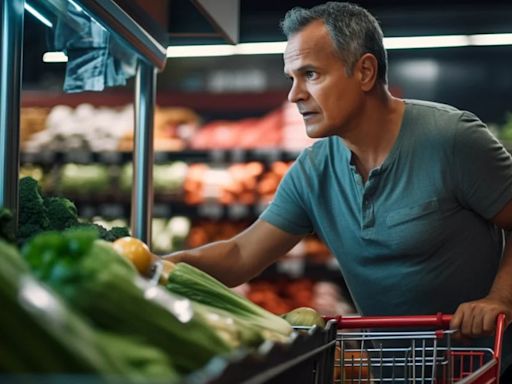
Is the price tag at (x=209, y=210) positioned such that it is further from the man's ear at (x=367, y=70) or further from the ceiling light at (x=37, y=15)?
the ceiling light at (x=37, y=15)

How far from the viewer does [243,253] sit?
3.14 metres

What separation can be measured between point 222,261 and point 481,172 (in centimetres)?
80

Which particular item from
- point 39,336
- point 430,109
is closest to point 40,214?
point 39,336

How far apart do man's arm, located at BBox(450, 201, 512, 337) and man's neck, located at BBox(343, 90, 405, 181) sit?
0.39 metres

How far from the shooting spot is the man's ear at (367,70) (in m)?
3.08

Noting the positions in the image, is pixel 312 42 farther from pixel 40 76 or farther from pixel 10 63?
pixel 10 63

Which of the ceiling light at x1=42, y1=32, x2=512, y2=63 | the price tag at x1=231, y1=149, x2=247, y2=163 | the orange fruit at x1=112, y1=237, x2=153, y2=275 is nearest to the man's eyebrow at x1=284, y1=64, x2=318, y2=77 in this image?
the orange fruit at x1=112, y1=237, x2=153, y2=275

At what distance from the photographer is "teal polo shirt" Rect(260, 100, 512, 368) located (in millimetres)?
2904

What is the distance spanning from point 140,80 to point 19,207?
50.5 inches

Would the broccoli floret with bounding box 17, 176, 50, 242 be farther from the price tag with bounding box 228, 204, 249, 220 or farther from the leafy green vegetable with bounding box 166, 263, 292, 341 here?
the price tag with bounding box 228, 204, 249, 220

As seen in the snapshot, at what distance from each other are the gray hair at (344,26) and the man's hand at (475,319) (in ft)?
3.17

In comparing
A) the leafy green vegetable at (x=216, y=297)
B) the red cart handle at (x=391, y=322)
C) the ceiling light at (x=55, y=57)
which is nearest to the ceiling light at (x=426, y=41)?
the ceiling light at (x=55, y=57)

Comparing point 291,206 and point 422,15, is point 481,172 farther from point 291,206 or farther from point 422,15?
point 422,15

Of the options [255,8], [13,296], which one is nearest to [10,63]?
[13,296]
